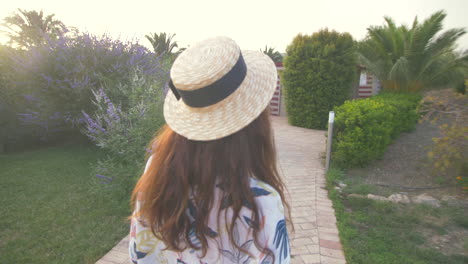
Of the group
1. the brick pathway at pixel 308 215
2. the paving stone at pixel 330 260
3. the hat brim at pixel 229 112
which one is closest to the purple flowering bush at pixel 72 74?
the brick pathway at pixel 308 215

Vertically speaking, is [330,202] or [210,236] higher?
[210,236]

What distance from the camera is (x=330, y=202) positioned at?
4059mm

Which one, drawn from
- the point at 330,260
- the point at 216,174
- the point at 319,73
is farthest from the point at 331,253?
the point at 319,73

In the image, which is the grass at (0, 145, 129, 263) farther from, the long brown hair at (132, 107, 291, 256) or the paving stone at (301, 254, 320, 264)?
the long brown hair at (132, 107, 291, 256)

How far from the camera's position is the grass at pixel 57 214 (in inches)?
116

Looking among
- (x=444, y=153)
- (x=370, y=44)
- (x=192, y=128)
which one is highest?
(x=370, y=44)

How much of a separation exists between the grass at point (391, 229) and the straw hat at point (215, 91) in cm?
228

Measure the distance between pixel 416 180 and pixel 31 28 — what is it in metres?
15.8

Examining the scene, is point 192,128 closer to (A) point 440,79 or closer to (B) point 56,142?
(B) point 56,142

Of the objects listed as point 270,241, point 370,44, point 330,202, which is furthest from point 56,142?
point 370,44

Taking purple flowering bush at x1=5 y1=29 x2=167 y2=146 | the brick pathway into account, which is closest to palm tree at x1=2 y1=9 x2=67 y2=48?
purple flowering bush at x1=5 y1=29 x2=167 y2=146

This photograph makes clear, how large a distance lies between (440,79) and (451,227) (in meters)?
13.1

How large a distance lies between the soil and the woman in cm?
291

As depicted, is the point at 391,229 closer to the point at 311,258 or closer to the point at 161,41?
the point at 311,258
